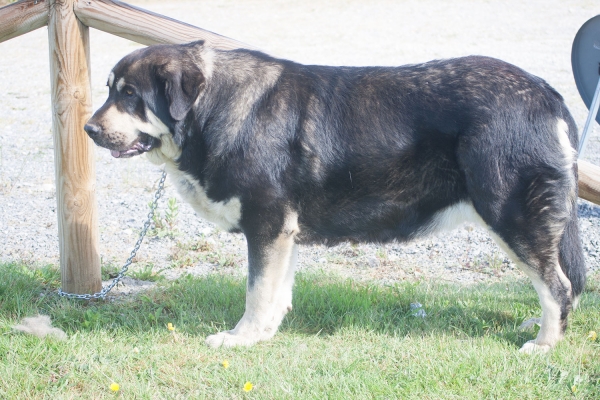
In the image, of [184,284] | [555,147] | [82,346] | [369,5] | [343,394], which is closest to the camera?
[343,394]

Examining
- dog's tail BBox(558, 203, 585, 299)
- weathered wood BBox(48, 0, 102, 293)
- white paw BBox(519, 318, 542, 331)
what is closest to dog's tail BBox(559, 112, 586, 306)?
dog's tail BBox(558, 203, 585, 299)

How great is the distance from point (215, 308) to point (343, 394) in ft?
4.78

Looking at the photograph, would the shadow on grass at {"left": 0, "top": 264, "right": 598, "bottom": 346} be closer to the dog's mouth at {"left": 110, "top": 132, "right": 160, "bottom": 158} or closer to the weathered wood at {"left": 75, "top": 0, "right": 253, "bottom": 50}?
the dog's mouth at {"left": 110, "top": 132, "right": 160, "bottom": 158}

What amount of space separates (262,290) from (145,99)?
4.58 ft

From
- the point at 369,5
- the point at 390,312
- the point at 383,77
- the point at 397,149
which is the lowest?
the point at 369,5

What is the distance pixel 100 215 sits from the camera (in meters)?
6.41

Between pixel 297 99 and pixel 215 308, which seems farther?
pixel 215 308

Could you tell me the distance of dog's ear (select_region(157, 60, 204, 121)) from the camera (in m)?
3.81

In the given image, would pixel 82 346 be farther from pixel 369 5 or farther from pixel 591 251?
pixel 369 5

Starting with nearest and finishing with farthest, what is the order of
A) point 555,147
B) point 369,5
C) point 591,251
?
point 555,147
point 591,251
point 369,5

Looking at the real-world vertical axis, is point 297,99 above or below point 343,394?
above

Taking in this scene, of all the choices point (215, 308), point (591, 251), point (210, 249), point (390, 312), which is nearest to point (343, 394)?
point (390, 312)

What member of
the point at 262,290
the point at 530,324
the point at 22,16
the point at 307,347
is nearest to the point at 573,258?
the point at 530,324

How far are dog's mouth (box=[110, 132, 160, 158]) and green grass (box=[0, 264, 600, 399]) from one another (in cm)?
112
